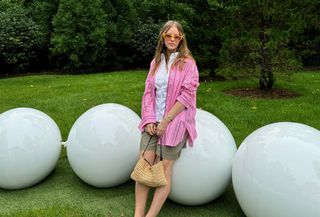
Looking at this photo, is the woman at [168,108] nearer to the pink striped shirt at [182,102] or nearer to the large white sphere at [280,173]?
the pink striped shirt at [182,102]

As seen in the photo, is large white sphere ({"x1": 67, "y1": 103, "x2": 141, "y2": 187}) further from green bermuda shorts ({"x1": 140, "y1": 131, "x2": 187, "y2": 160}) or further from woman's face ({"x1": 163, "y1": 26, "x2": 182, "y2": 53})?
woman's face ({"x1": 163, "y1": 26, "x2": 182, "y2": 53})

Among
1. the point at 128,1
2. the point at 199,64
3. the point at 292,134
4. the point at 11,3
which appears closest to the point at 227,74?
the point at 199,64

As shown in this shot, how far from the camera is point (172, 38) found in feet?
13.6

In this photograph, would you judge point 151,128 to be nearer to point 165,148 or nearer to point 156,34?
point 165,148

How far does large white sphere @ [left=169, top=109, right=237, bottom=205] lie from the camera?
13.2 feet

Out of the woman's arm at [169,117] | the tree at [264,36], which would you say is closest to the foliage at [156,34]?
the tree at [264,36]

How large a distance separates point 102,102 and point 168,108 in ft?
18.0

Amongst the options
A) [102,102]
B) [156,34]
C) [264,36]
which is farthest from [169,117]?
[156,34]

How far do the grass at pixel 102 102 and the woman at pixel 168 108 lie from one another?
309 mm

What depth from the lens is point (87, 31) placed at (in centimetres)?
1505

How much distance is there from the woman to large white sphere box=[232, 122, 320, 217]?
0.61 meters

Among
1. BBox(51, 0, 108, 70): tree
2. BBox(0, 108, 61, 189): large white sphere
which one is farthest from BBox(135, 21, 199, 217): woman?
BBox(51, 0, 108, 70): tree

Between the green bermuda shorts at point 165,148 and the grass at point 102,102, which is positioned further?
the grass at point 102,102

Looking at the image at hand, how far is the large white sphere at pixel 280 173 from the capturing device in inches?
134
